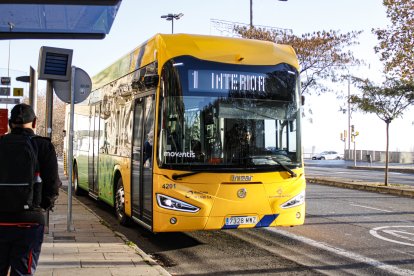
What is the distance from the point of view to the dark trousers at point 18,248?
3.91m

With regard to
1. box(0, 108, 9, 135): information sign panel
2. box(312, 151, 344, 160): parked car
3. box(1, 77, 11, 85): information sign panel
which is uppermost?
box(1, 77, 11, 85): information sign panel

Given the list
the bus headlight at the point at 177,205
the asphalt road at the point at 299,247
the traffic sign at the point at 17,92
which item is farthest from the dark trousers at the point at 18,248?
the traffic sign at the point at 17,92

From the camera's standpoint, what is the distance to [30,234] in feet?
13.0

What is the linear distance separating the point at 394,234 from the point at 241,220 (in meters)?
3.49

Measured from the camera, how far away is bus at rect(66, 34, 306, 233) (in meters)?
7.41

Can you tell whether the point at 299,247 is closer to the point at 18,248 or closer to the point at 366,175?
the point at 18,248

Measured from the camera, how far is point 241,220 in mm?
7570

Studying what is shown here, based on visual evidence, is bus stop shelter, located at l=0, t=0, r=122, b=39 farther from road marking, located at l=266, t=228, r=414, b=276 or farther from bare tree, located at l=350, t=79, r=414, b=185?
bare tree, located at l=350, t=79, r=414, b=185

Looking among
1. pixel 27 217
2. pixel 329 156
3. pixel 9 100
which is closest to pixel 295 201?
pixel 27 217

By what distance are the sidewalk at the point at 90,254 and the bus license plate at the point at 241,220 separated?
4.46 ft

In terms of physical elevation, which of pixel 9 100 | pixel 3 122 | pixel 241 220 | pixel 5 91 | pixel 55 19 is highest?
pixel 5 91

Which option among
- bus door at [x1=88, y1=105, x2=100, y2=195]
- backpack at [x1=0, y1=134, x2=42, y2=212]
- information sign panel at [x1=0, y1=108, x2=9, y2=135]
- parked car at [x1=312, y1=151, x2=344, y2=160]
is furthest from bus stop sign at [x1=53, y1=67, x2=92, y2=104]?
parked car at [x1=312, y1=151, x2=344, y2=160]

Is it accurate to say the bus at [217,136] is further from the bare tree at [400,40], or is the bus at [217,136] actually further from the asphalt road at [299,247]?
the bare tree at [400,40]

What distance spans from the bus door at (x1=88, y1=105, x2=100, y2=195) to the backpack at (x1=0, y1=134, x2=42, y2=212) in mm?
8015
